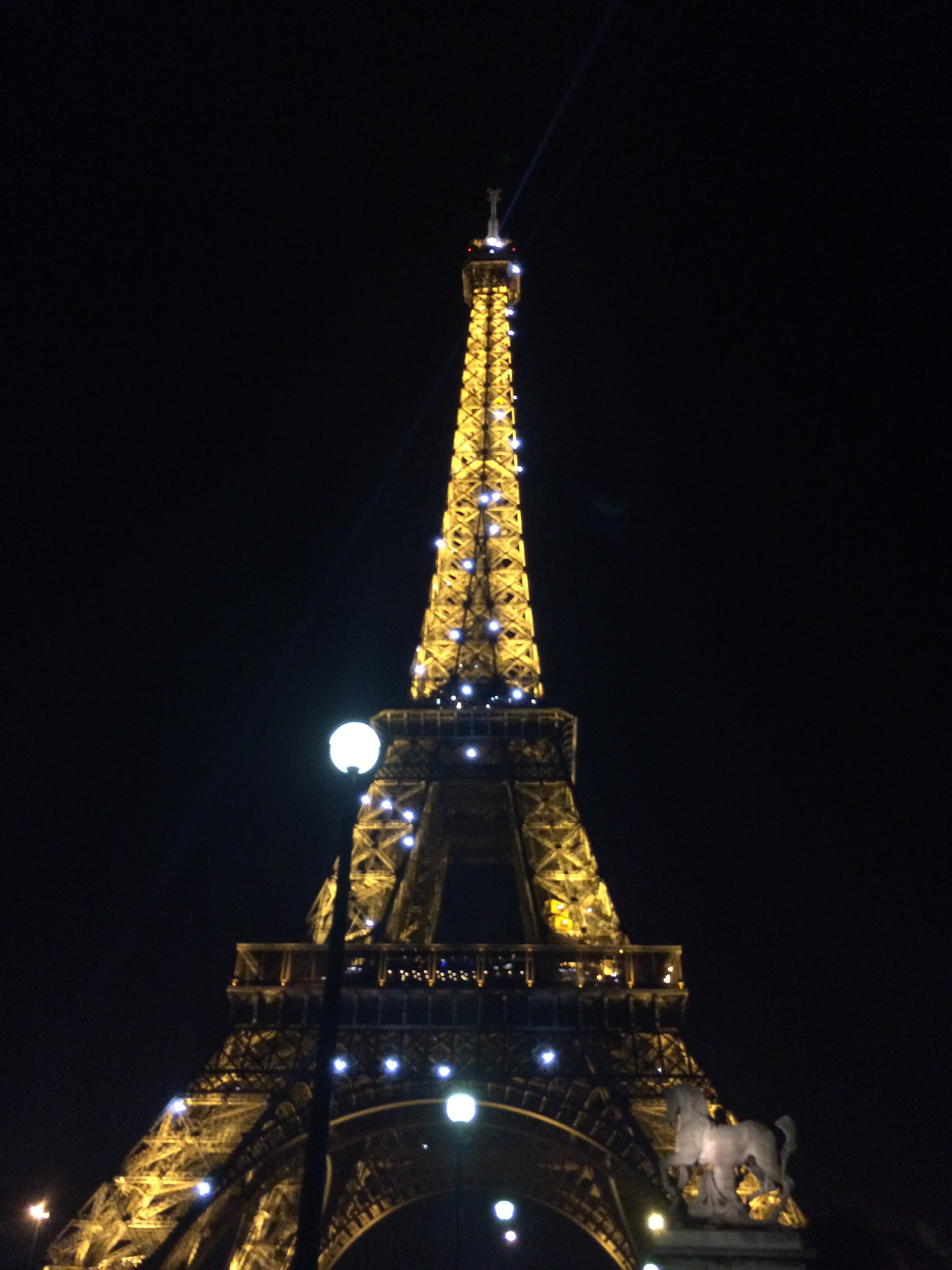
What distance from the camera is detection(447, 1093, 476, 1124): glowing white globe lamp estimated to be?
1576 centimetres

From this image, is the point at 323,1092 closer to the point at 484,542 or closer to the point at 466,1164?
the point at 466,1164

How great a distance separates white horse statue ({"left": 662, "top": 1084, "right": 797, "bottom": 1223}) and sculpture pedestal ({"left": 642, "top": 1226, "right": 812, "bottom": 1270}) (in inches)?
39.5

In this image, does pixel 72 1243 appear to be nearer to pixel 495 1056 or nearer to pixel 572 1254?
pixel 495 1056

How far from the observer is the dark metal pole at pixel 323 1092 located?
7.86 m

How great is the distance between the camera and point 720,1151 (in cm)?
1909

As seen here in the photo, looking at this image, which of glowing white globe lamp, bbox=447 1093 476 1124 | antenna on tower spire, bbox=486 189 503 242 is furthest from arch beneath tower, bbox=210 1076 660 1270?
antenna on tower spire, bbox=486 189 503 242

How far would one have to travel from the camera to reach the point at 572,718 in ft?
129

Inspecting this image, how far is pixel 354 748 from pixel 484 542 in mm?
38724

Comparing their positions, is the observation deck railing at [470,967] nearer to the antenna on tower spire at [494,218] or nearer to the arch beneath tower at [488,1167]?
the arch beneath tower at [488,1167]

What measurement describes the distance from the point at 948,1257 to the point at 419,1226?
66.9 feet

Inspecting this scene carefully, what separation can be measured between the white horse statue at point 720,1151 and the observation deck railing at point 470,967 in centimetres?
987

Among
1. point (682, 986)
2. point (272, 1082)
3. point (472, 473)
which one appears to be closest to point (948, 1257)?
point (682, 986)

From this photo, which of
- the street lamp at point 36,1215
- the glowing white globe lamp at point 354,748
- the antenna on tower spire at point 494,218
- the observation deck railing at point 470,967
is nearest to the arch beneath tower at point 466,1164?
the observation deck railing at point 470,967

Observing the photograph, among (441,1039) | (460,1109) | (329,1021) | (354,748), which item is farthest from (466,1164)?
(354,748)
